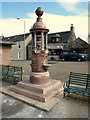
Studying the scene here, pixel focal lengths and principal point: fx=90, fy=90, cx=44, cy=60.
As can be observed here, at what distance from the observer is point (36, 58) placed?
5426 mm

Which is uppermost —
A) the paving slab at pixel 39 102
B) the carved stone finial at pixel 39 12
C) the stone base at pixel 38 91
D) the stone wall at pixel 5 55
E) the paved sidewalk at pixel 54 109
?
the carved stone finial at pixel 39 12

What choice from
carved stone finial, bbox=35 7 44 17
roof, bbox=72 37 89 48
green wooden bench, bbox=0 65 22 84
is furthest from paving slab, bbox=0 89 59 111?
roof, bbox=72 37 89 48

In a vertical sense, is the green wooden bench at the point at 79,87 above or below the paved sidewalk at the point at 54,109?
above

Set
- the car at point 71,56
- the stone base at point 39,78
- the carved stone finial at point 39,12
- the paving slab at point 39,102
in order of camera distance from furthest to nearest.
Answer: the car at point 71,56 < the carved stone finial at point 39,12 < the stone base at point 39,78 < the paving slab at point 39,102

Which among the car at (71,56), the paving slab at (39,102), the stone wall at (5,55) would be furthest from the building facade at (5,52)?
the car at (71,56)

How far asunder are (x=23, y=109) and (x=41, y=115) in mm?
876

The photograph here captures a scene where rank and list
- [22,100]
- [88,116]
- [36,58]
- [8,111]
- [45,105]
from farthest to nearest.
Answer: [36,58]
[22,100]
[45,105]
[8,111]
[88,116]

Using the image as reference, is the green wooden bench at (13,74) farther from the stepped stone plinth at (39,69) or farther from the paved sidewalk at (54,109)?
the paved sidewalk at (54,109)

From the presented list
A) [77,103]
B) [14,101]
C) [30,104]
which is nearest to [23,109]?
[30,104]

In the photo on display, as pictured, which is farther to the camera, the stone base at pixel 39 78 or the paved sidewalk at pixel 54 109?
the stone base at pixel 39 78

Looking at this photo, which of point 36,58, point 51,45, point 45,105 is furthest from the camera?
point 51,45

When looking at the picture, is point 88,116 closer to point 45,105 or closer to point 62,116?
point 62,116

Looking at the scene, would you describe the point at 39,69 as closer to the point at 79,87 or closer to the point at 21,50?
the point at 79,87

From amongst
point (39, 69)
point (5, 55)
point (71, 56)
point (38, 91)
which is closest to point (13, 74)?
point (39, 69)
